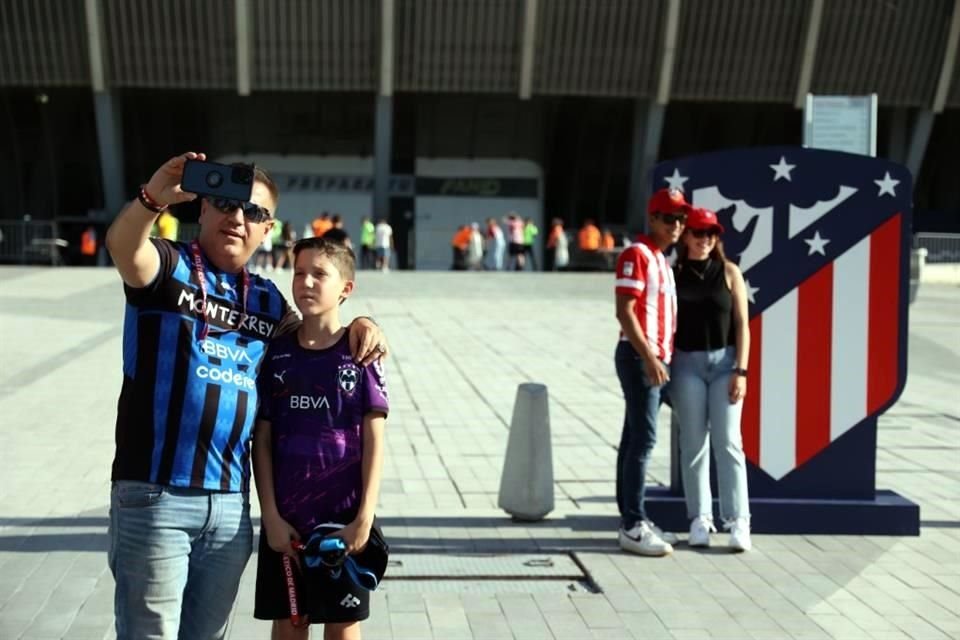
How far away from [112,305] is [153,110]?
20832mm

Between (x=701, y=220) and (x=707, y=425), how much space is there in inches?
40.6

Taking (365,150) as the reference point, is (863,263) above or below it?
above

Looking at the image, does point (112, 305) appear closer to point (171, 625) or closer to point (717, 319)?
point (717, 319)

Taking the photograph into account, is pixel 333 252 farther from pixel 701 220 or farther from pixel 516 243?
pixel 516 243

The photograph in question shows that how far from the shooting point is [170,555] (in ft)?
9.68

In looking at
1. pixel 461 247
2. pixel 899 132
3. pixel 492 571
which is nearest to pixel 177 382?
pixel 492 571

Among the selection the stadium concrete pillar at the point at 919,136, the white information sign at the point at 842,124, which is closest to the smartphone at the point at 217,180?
the white information sign at the point at 842,124

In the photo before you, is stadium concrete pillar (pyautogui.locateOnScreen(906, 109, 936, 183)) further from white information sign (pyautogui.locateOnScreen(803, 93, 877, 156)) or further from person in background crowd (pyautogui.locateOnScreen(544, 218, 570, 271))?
white information sign (pyautogui.locateOnScreen(803, 93, 877, 156))

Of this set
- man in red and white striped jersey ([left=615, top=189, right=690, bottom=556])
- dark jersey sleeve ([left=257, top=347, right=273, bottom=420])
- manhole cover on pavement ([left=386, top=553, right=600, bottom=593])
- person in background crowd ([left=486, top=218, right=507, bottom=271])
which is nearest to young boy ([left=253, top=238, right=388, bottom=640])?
dark jersey sleeve ([left=257, top=347, right=273, bottom=420])

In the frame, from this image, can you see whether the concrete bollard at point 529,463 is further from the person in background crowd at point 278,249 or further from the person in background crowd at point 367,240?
the person in background crowd at point 367,240

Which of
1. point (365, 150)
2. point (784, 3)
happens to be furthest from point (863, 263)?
point (365, 150)

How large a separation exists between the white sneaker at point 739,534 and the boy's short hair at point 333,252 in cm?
326

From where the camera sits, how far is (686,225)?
231 inches

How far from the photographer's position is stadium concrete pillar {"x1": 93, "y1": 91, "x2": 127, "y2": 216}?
105 ft
